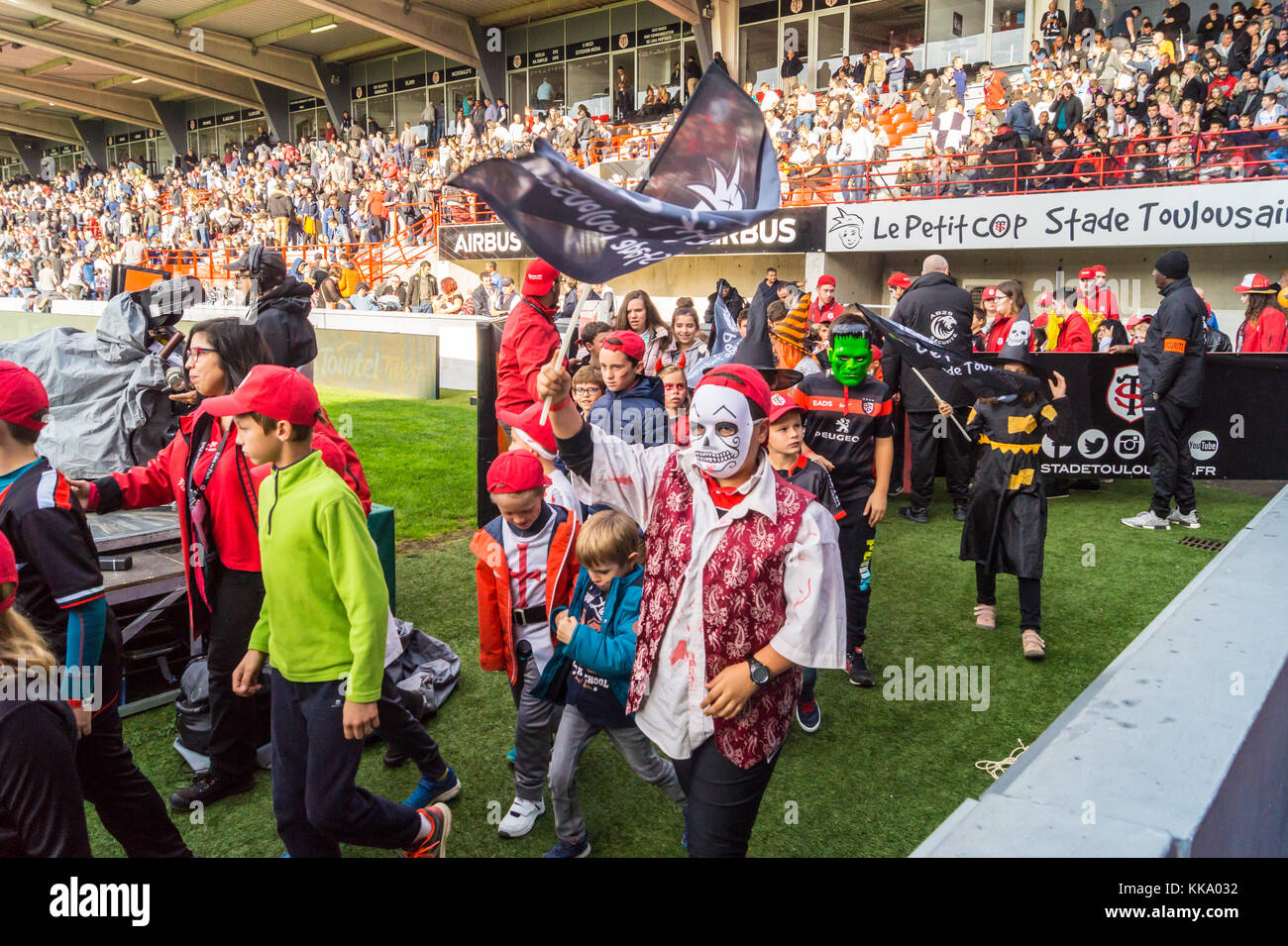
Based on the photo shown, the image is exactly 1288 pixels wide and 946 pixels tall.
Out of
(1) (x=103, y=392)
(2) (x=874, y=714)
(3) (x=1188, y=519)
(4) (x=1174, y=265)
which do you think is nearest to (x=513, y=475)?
(2) (x=874, y=714)

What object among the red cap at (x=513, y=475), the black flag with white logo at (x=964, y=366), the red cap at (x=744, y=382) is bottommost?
the red cap at (x=513, y=475)

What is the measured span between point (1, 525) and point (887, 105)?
22.1 m

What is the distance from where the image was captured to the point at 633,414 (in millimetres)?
5164

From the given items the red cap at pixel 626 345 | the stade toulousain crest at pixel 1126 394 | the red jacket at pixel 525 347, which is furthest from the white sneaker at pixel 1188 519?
the red jacket at pixel 525 347

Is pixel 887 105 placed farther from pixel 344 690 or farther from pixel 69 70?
Answer: pixel 69 70

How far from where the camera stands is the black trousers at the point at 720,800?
2.79 meters

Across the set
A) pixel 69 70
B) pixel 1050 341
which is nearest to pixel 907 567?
pixel 1050 341

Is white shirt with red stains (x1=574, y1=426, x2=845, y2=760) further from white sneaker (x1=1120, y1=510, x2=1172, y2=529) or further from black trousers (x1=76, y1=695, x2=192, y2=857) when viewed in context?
white sneaker (x1=1120, y1=510, x2=1172, y2=529)

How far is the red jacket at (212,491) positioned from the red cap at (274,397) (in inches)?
25.4

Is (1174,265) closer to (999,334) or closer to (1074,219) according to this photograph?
(999,334)

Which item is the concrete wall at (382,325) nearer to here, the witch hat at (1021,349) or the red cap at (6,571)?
the witch hat at (1021,349)

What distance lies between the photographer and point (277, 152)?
36.6 meters

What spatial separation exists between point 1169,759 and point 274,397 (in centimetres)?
274

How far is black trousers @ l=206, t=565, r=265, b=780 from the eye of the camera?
3.96m
